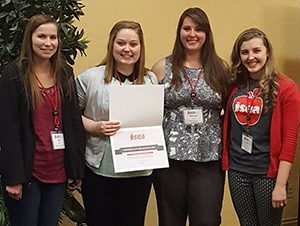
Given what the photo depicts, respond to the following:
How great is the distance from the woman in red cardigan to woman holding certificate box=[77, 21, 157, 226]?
485 millimetres

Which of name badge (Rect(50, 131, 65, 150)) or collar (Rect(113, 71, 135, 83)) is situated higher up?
collar (Rect(113, 71, 135, 83))

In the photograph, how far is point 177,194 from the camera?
260 cm

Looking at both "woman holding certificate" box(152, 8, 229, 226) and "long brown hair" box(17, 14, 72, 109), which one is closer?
"long brown hair" box(17, 14, 72, 109)

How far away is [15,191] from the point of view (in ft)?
6.97

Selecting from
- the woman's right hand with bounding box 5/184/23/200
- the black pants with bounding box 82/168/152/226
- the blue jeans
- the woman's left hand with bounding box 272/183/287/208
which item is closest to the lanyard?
the black pants with bounding box 82/168/152/226

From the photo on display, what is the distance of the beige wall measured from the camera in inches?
136

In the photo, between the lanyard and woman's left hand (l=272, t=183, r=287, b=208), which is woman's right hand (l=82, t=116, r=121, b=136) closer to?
the lanyard

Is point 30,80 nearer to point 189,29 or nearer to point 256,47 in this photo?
point 189,29

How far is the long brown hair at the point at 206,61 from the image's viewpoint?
256 centimetres

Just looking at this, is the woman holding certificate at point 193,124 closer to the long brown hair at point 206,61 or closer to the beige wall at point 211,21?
the long brown hair at point 206,61

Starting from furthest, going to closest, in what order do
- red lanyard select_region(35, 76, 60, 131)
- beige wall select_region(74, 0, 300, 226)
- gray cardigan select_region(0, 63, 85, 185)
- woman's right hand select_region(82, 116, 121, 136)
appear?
1. beige wall select_region(74, 0, 300, 226)
2. woman's right hand select_region(82, 116, 121, 136)
3. red lanyard select_region(35, 76, 60, 131)
4. gray cardigan select_region(0, 63, 85, 185)

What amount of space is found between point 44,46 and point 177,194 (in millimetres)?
1097

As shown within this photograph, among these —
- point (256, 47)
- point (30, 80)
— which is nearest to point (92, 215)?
point (30, 80)

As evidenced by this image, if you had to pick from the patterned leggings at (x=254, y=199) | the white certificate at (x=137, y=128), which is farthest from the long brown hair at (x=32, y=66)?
the patterned leggings at (x=254, y=199)
